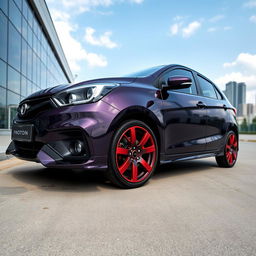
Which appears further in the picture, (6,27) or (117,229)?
(6,27)

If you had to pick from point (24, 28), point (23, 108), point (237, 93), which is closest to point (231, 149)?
point (23, 108)

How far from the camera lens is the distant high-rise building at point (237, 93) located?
12136 cm

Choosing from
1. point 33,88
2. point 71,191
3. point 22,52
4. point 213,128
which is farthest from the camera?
point 33,88

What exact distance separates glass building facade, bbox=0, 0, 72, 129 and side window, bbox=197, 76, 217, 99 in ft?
38.9

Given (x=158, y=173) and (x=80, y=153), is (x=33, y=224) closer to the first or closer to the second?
(x=80, y=153)

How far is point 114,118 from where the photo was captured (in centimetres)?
270

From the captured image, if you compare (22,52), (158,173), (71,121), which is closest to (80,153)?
(71,121)

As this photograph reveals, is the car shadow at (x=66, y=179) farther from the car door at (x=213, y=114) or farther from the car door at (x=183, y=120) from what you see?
the car door at (x=213, y=114)

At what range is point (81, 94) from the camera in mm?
2705

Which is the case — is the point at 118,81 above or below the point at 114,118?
above

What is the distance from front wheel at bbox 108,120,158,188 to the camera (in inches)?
108

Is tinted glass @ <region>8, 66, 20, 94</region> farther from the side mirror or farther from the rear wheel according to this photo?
the side mirror

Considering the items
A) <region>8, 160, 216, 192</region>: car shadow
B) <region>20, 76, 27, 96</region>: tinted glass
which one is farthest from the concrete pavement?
<region>20, 76, 27, 96</region>: tinted glass

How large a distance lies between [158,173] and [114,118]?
1630 mm
